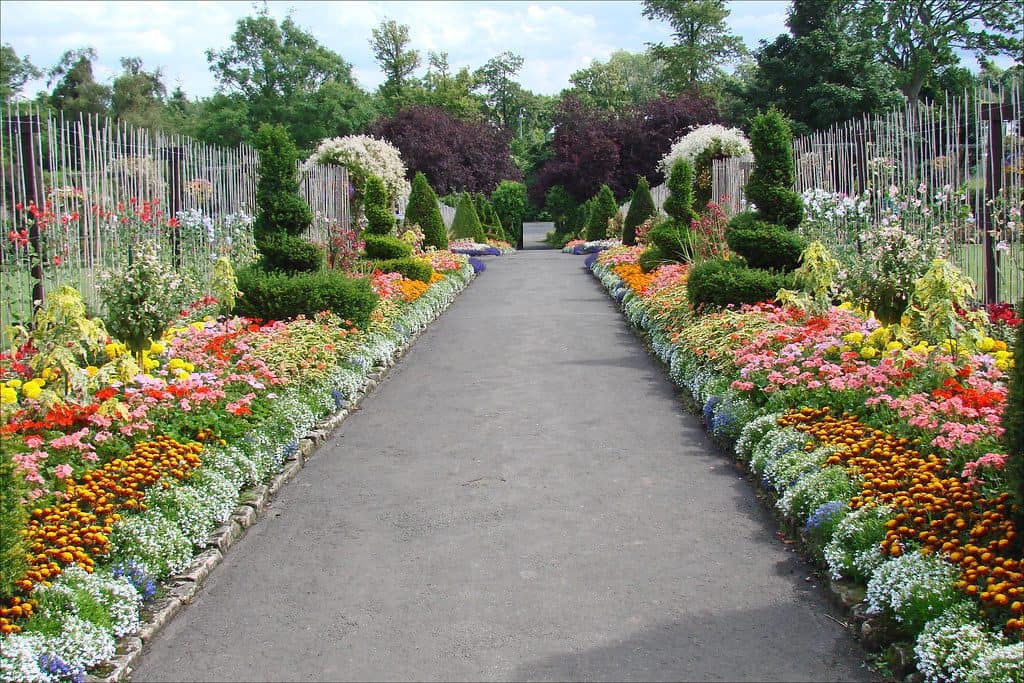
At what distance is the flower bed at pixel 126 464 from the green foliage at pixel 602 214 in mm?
26798

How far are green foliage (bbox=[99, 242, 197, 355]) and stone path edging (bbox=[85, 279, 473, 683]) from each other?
1.57 m

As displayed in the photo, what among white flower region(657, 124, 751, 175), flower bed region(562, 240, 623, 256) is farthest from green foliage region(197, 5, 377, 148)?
white flower region(657, 124, 751, 175)

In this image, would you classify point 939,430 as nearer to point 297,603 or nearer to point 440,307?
point 297,603

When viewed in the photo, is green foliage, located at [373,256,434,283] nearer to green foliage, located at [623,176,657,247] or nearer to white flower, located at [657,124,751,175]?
white flower, located at [657,124,751,175]

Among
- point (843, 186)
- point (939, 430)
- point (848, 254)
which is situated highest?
point (843, 186)

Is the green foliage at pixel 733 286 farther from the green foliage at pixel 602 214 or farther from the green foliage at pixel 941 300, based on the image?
the green foliage at pixel 602 214

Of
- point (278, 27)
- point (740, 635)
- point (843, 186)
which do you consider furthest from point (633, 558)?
point (278, 27)

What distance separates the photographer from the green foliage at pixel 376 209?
1862 cm

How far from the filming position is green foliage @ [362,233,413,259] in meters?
17.8

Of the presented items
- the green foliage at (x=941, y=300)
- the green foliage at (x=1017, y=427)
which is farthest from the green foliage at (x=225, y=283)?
the green foliage at (x=1017, y=427)

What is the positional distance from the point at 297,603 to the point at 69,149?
751 centimetres

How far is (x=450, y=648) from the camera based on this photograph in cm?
391

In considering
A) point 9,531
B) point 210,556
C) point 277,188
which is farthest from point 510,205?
point 9,531

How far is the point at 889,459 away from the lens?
5258mm
